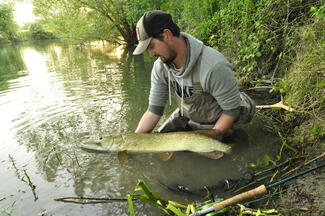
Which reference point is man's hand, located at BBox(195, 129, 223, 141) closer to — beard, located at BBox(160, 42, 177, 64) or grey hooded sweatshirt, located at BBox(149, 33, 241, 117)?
grey hooded sweatshirt, located at BBox(149, 33, 241, 117)

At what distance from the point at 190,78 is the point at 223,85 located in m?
0.40

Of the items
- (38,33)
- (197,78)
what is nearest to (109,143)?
(197,78)

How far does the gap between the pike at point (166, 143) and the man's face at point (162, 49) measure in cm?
90

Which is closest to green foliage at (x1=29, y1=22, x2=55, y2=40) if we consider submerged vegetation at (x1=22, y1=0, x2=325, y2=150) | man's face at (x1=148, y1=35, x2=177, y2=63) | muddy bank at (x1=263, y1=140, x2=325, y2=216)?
submerged vegetation at (x1=22, y1=0, x2=325, y2=150)

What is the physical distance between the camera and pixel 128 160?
2.78m

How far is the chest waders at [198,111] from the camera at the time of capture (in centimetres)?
250

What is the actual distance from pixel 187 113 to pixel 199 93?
41 centimetres

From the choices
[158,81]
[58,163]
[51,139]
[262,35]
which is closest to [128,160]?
[58,163]

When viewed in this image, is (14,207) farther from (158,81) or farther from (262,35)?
(262,35)

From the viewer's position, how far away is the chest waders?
2.50 metres

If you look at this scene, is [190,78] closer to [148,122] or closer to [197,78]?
[197,78]

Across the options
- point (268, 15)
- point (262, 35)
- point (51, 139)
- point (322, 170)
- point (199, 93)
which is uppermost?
point (268, 15)

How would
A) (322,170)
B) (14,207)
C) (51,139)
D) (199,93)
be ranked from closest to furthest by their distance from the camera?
(322,170)
(14,207)
(199,93)
(51,139)

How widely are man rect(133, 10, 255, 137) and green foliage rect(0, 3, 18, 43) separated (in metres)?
68.2
